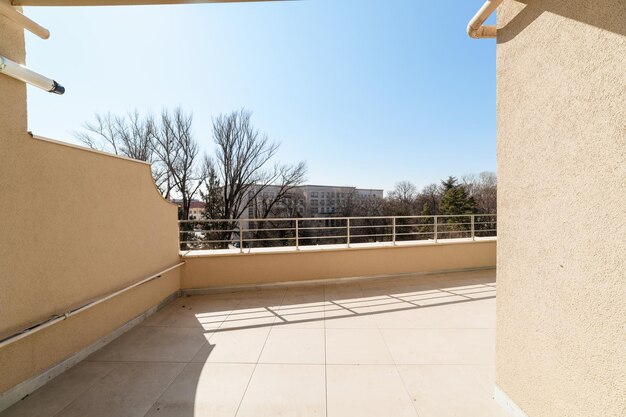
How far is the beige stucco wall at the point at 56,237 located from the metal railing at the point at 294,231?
3.36 feet

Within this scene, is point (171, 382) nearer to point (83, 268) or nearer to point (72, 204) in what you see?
point (83, 268)

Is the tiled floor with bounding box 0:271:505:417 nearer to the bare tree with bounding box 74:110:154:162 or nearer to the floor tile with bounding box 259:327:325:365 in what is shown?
the floor tile with bounding box 259:327:325:365

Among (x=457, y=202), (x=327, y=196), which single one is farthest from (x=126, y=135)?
(x=457, y=202)

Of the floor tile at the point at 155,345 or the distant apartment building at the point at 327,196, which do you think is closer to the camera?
the floor tile at the point at 155,345

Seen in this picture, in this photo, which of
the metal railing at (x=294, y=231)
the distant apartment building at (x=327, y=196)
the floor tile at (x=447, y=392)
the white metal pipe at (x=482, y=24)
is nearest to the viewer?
the white metal pipe at (x=482, y=24)

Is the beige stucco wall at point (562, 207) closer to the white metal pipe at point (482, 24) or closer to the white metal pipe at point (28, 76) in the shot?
the white metal pipe at point (482, 24)

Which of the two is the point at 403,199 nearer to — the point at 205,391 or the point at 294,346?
the point at 294,346

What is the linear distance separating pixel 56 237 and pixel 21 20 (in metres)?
1.85

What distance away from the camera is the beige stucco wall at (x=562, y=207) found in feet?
3.54

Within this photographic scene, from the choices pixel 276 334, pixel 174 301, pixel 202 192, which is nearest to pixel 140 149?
pixel 202 192

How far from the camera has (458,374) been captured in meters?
2.13

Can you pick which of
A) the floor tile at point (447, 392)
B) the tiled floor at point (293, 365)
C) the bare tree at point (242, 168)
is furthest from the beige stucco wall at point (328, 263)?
the bare tree at point (242, 168)

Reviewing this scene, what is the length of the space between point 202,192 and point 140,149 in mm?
4271

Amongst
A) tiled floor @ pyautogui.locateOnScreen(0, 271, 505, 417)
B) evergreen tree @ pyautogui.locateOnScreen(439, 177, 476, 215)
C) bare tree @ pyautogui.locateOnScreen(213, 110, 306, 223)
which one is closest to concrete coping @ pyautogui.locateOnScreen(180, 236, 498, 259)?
tiled floor @ pyautogui.locateOnScreen(0, 271, 505, 417)
